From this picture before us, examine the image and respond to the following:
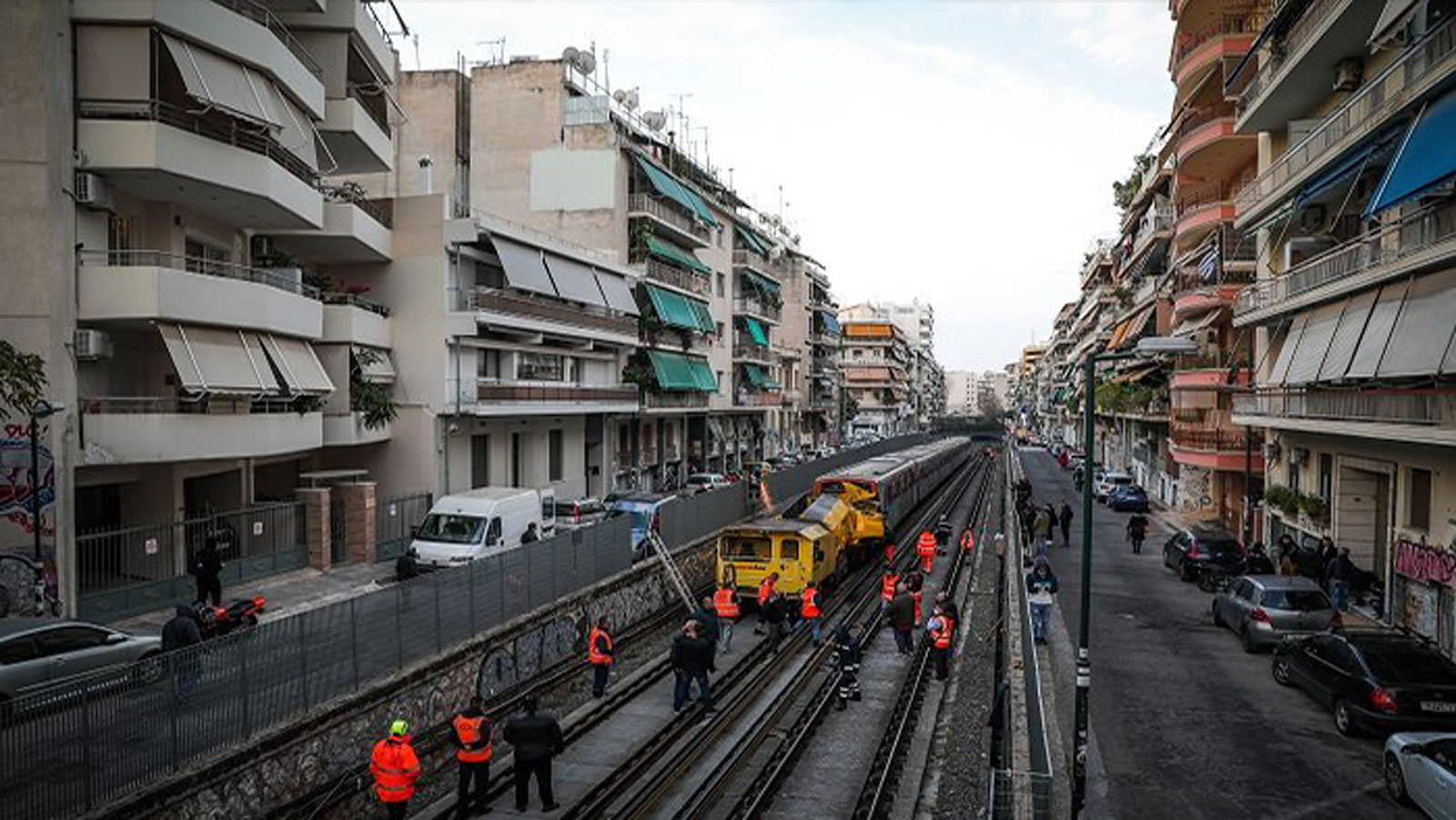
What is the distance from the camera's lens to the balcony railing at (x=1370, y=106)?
17.4m

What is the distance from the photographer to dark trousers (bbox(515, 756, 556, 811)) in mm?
12750

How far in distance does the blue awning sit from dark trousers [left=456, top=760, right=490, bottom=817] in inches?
631

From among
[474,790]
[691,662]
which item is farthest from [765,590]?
[474,790]

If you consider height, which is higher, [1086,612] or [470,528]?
[1086,612]

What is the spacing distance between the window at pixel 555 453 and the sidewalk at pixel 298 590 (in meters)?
15.2

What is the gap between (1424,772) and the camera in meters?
11.6

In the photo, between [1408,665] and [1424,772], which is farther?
[1408,665]

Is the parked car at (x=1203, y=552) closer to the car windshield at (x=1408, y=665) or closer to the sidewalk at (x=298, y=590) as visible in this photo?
the car windshield at (x=1408, y=665)

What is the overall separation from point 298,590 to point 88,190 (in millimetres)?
8552

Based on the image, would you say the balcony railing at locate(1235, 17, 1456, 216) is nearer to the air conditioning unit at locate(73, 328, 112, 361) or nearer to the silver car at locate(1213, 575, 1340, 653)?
the silver car at locate(1213, 575, 1340, 653)

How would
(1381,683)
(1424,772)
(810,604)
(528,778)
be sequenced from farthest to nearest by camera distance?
(810,604) → (1381,683) → (528,778) → (1424,772)

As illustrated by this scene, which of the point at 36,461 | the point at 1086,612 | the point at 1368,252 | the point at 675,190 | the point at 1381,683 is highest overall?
the point at 675,190

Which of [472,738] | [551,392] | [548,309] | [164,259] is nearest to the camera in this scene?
[472,738]

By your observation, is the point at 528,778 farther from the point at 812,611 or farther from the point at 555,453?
the point at 555,453
